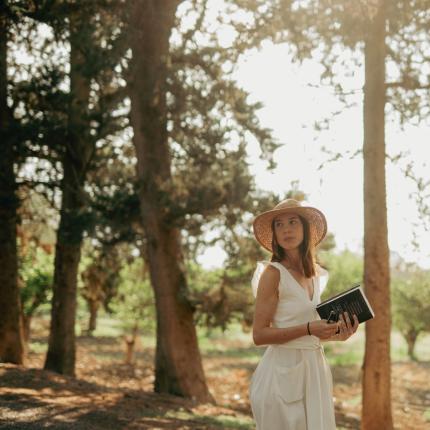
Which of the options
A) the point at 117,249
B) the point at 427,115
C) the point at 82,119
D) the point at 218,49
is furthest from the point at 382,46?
the point at 117,249

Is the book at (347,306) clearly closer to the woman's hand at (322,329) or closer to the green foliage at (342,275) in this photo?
the woman's hand at (322,329)

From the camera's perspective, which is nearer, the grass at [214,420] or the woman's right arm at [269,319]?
the woman's right arm at [269,319]

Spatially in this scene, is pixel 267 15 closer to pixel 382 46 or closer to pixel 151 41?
pixel 382 46

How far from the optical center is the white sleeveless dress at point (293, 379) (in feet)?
11.7

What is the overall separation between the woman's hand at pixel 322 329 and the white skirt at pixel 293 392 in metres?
0.23

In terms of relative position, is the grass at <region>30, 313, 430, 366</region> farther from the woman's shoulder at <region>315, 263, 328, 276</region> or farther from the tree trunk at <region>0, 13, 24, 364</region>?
the woman's shoulder at <region>315, 263, 328, 276</region>

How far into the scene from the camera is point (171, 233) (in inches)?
496

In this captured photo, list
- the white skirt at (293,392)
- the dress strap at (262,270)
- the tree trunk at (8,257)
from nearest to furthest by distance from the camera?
1. the white skirt at (293,392)
2. the dress strap at (262,270)
3. the tree trunk at (8,257)

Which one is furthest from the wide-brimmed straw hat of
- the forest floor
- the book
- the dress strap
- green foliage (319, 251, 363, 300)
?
green foliage (319, 251, 363, 300)

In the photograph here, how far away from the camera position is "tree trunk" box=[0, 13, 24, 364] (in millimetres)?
13844

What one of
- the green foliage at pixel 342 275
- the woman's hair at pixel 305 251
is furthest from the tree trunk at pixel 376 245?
the green foliage at pixel 342 275

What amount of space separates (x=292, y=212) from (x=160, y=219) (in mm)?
8528

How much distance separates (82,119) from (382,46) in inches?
295

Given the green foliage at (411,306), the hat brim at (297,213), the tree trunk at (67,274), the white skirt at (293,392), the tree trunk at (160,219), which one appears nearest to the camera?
the white skirt at (293,392)
